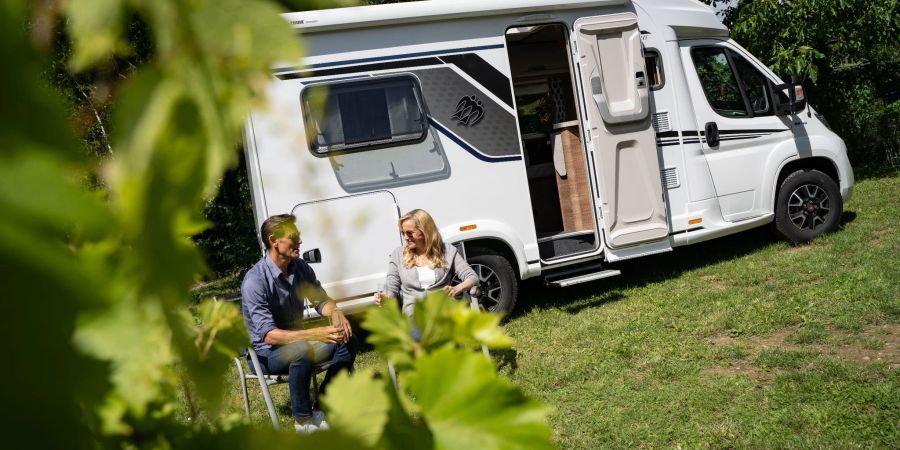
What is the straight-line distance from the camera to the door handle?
662 cm

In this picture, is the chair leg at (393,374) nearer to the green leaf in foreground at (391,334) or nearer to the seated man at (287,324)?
the green leaf in foreground at (391,334)

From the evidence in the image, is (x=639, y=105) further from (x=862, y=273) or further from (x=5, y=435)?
(x=5, y=435)

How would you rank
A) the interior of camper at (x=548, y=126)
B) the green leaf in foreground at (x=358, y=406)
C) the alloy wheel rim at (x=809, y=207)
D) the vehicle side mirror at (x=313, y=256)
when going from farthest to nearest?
the alloy wheel rim at (x=809, y=207), the interior of camper at (x=548, y=126), the vehicle side mirror at (x=313, y=256), the green leaf in foreground at (x=358, y=406)

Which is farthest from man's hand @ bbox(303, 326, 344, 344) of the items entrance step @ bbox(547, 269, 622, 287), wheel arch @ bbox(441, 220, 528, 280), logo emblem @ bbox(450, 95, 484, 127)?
entrance step @ bbox(547, 269, 622, 287)

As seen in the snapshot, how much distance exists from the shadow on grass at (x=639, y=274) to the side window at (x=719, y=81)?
4.72 ft

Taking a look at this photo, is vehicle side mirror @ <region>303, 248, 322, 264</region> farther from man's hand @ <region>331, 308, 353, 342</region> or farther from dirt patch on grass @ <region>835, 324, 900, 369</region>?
dirt patch on grass @ <region>835, 324, 900, 369</region>

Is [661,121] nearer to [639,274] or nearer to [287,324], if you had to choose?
[639,274]

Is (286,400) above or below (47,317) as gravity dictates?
below

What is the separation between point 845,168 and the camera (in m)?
7.46

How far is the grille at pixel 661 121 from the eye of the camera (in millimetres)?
6535

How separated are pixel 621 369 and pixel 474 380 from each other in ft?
14.5

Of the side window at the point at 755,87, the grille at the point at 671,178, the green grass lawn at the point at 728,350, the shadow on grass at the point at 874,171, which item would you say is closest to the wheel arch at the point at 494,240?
the green grass lawn at the point at 728,350

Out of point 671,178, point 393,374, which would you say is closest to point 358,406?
point 393,374

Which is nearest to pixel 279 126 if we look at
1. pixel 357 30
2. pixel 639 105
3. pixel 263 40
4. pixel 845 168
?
pixel 263 40
